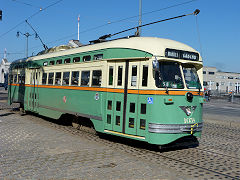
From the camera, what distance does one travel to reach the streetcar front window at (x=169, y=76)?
7.79 meters

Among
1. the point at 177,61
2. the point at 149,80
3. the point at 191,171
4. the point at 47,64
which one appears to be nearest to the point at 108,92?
the point at 149,80

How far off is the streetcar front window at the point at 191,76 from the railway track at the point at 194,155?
6.68ft

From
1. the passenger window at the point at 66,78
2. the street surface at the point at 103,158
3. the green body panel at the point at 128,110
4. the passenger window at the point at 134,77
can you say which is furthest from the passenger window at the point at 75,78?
the passenger window at the point at 134,77

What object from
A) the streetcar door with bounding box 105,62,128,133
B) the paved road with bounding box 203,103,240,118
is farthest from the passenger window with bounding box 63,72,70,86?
the paved road with bounding box 203,103,240,118

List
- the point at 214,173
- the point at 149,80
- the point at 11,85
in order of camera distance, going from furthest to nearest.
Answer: the point at 11,85 → the point at 149,80 → the point at 214,173

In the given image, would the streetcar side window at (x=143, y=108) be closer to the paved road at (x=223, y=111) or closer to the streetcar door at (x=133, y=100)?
the streetcar door at (x=133, y=100)

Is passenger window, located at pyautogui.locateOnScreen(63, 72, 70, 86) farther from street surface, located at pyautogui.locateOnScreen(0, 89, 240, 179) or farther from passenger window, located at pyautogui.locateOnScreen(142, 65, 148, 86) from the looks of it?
passenger window, located at pyautogui.locateOnScreen(142, 65, 148, 86)

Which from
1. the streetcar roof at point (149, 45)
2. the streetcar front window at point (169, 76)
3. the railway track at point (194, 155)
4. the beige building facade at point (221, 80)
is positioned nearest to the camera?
the railway track at point (194, 155)

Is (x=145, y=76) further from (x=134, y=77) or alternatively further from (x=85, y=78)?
(x=85, y=78)

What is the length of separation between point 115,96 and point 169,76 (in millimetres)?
1834

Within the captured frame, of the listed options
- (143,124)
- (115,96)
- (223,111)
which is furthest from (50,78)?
(223,111)

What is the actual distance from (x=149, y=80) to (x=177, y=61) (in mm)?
1078

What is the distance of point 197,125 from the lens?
8281 mm

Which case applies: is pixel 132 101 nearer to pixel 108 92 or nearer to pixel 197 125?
pixel 108 92
